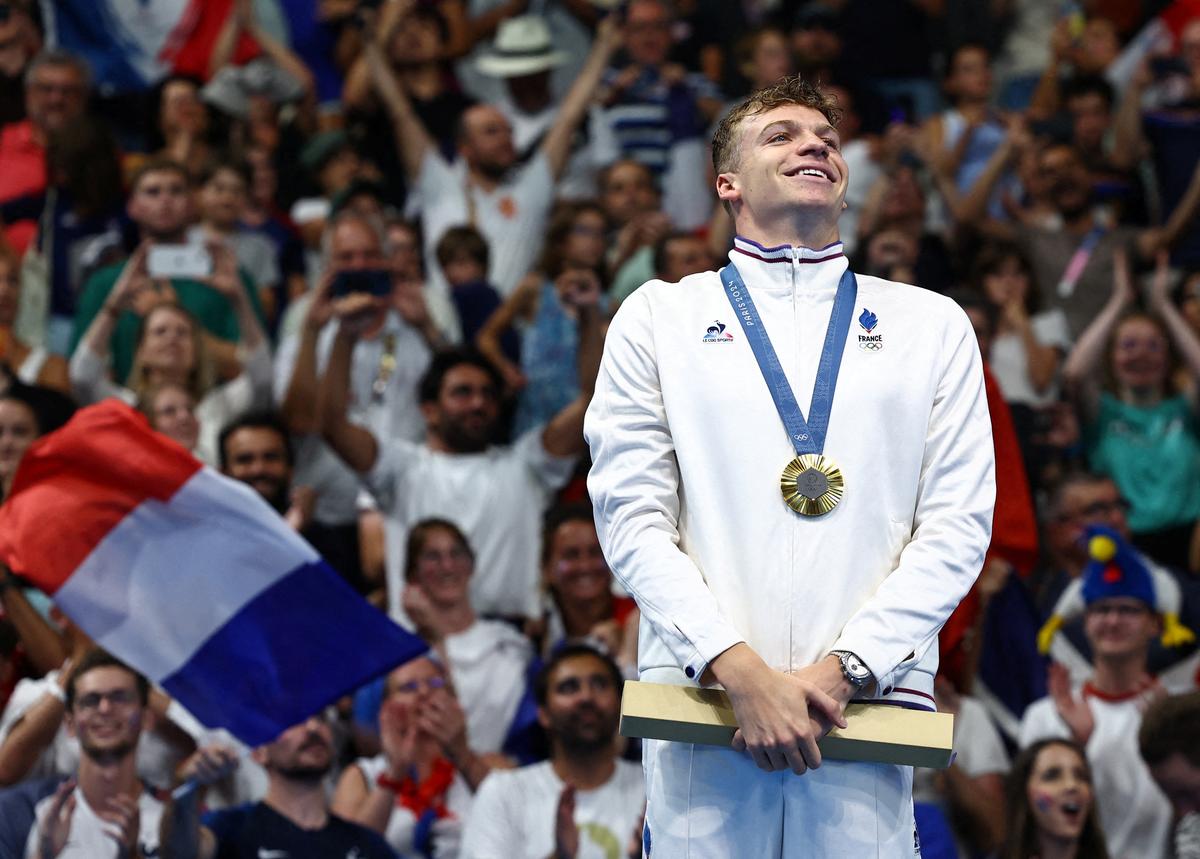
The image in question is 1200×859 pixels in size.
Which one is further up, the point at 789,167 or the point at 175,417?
the point at 789,167

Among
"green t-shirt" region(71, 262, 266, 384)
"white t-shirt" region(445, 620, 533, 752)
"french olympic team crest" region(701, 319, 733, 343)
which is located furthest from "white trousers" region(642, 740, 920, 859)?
"green t-shirt" region(71, 262, 266, 384)

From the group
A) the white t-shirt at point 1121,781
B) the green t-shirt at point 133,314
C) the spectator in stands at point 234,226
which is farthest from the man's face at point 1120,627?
the spectator in stands at point 234,226

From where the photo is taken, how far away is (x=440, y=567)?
780cm

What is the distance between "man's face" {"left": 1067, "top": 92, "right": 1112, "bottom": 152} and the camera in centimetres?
1158

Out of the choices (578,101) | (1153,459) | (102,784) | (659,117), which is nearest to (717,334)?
(102,784)

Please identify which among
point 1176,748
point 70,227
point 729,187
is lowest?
point 1176,748

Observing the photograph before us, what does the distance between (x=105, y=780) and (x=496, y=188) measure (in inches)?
204

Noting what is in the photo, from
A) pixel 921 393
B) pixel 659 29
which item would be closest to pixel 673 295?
pixel 921 393

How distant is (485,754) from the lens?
7.47 meters

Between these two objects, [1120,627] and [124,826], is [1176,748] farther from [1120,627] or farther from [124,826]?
[124,826]

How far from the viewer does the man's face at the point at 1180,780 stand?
257 inches

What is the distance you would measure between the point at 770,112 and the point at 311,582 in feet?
11.0

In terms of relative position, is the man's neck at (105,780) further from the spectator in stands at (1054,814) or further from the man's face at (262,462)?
the spectator in stands at (1054,814)

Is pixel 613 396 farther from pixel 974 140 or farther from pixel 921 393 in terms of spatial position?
pixel 974 140
